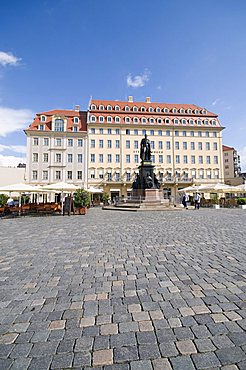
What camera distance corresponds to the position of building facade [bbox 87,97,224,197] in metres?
47.0

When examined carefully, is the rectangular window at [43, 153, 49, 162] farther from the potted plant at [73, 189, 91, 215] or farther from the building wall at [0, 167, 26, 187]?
the potted plant at [73, 189, 91, 215]

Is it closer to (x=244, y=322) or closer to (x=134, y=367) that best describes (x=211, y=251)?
A: (x=244, y=322)

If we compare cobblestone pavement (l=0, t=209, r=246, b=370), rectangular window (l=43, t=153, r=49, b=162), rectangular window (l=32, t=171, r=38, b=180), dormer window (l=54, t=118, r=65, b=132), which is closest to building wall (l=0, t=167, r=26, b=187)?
rectangular window (l=32, t=171, r=38, b=180)

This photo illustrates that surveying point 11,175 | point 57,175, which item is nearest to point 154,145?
point 57,175

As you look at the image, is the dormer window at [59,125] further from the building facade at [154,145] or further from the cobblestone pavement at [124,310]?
the cobblestone pavement at [124,310]

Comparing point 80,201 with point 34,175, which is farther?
point 34,175

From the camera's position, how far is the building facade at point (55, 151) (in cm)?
4472

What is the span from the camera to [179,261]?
471 cm

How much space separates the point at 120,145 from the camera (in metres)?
48.1

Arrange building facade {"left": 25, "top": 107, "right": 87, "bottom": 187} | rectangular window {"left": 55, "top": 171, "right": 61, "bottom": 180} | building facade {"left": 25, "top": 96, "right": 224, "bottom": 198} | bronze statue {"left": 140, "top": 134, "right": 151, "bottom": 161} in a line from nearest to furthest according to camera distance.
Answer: bronze statue {"left": 140, "top": 134, "right": 151, "bottom": 161} < building facade {"left": 25, "top": 107, "right": 87, "bottom": 187} < rectangular window {"left": 55, "top": 171, "right": 61, "bottom": 180} < building facade {"left": 25, "top": 96, "right": 224, "bottom": 198}

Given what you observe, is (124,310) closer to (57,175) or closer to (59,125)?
(57,175)

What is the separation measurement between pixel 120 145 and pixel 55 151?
1387 cm

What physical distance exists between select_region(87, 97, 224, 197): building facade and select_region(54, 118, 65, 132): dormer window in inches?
213

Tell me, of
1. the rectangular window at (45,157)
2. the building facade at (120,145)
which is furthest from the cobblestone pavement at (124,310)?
the rectangular window at (45,157)
